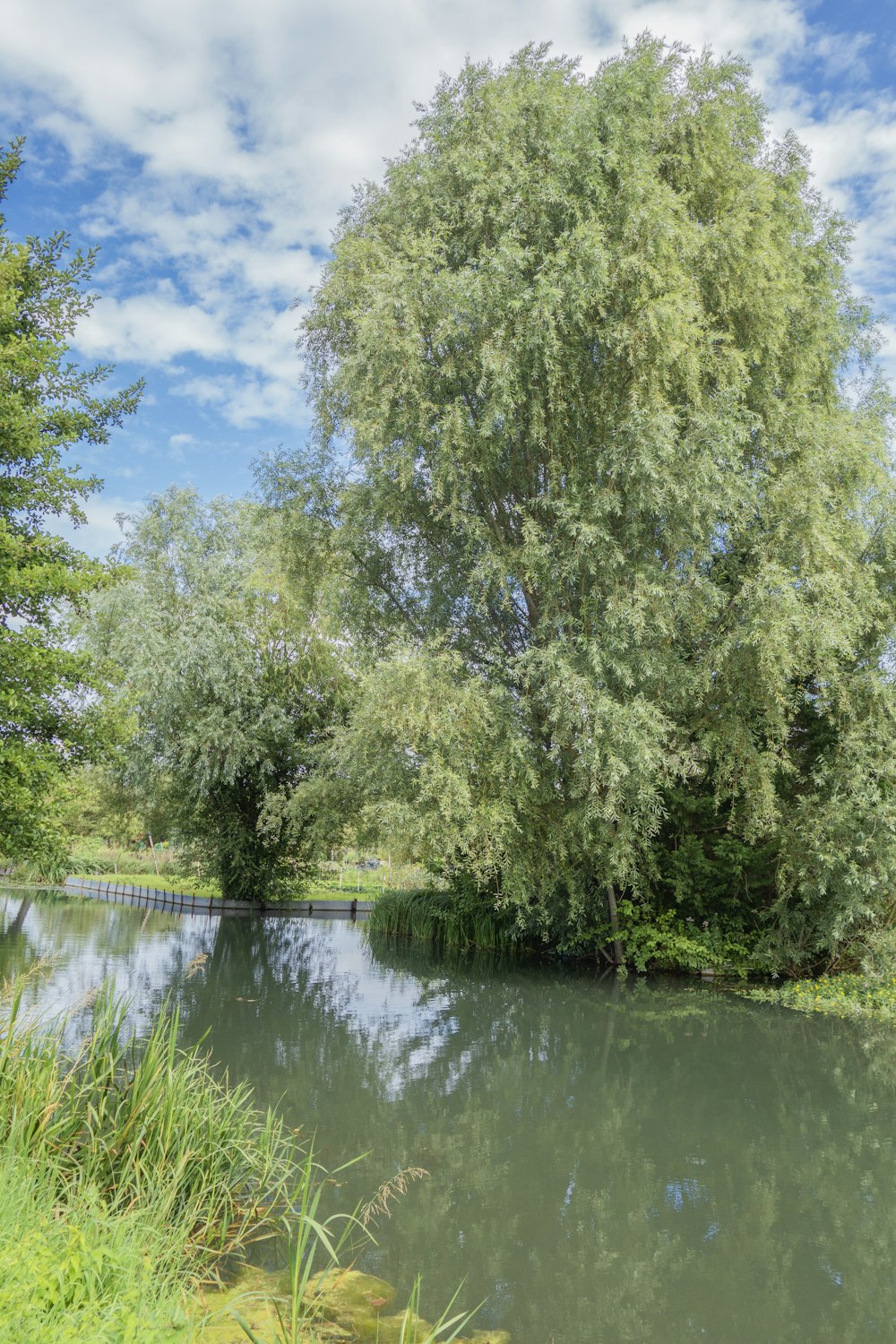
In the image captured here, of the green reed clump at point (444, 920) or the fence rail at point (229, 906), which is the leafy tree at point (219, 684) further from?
the green reed clump at point (444, 920)

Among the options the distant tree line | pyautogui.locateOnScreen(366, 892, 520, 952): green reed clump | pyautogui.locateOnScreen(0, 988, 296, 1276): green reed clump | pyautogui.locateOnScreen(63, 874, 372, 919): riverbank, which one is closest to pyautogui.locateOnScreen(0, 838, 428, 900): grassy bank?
pyautogui.locateOnScreen(63, 874, 372, 919): riverbank

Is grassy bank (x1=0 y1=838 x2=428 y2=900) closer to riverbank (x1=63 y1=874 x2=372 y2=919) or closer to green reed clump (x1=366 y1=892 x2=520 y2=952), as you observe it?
riverbank (x1=63 y1=874 x2=372 y2=919)

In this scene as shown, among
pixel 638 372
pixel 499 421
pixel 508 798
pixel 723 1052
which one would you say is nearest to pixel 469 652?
pixel 508 798

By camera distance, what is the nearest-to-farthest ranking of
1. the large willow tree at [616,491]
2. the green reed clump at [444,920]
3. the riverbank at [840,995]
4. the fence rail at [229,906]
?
the large willow tree at [616,491]
the riverbank at [840,995]
the green reed clump at [444,920]
the fence rail at [229,906]

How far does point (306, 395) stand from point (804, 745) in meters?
10.1

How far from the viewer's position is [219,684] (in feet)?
66.2

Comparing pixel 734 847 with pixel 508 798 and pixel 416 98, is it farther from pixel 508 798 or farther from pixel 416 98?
pixel 416 98

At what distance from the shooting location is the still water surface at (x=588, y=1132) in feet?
14.5

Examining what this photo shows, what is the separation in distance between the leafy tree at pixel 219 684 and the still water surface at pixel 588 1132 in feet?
22.1

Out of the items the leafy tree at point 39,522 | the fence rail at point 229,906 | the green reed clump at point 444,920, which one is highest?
the leafy tree at point 39,522

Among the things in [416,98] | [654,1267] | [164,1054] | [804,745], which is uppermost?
[416,98]

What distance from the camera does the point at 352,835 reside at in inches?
770

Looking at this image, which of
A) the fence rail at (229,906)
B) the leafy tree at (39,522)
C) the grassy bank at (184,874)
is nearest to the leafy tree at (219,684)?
the fence rail at (229,906)

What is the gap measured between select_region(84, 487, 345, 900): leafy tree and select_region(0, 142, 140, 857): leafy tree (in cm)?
996
